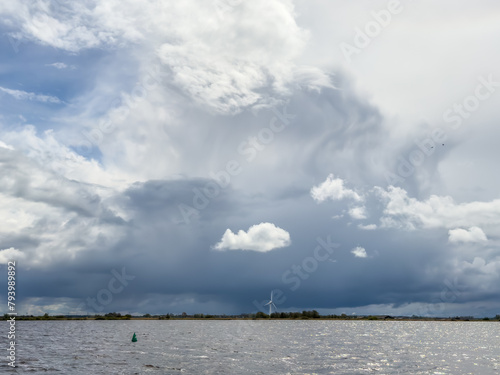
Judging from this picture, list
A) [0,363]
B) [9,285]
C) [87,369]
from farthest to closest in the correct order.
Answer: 1. [0,363]
2. [87,369]
3. [9,285]

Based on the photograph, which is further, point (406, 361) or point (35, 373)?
point (406, 361)

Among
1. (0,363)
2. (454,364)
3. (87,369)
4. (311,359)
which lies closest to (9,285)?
(87,369)

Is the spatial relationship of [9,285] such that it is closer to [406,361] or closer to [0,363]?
[0,363]

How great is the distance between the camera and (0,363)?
82.9m

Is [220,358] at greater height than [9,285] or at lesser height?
lesser

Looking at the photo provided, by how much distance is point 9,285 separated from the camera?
60.5 meters

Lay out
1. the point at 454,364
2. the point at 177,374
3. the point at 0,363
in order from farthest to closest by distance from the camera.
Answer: the point at 454,364
the point at 0,363
the point at 177,374

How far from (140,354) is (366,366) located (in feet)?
174

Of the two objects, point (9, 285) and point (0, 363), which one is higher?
point (9, 285)

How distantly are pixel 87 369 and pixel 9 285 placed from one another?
25.6m

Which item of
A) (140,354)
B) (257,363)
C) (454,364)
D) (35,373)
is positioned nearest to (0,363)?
(35,373)

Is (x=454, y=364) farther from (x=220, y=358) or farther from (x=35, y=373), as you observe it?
(x=35, y=373)

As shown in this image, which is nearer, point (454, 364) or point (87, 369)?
point (87, 369)

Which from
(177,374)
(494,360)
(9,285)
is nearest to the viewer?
(9,285)
